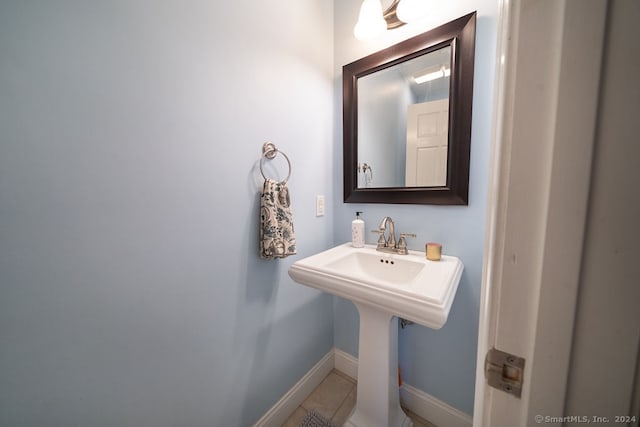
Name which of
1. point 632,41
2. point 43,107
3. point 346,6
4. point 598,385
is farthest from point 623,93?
point 346,6

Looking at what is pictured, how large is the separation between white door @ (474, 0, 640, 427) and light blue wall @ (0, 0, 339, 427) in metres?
0.83

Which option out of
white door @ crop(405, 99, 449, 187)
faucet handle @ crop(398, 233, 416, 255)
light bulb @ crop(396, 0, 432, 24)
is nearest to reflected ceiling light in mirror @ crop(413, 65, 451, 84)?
white door @ crop(405, 99, 449, 187)

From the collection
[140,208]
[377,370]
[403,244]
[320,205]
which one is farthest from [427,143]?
[140,208]

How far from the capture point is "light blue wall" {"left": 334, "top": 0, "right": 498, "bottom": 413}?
2.85 ft

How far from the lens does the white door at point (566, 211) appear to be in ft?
0.72

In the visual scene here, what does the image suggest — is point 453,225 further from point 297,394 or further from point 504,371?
point 297,394

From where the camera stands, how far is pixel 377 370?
2.94 ft

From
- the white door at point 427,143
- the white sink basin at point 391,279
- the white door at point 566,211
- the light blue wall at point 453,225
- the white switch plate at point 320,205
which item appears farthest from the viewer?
the white switch plate at point 320,205

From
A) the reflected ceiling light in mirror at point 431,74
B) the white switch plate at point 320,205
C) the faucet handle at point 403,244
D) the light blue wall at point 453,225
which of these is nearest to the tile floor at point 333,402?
the light blue wall at point 453,225

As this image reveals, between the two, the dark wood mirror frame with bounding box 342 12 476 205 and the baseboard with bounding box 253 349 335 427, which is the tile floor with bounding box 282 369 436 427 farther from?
the dark wood mirror frame with bounding box 342 12 476 205

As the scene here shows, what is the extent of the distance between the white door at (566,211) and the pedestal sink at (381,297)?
0.32 metres

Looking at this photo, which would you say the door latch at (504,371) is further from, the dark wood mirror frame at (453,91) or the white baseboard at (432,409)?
the white baseboard at (432,409)

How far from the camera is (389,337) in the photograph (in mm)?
869

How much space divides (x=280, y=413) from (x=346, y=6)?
86.8 inches
